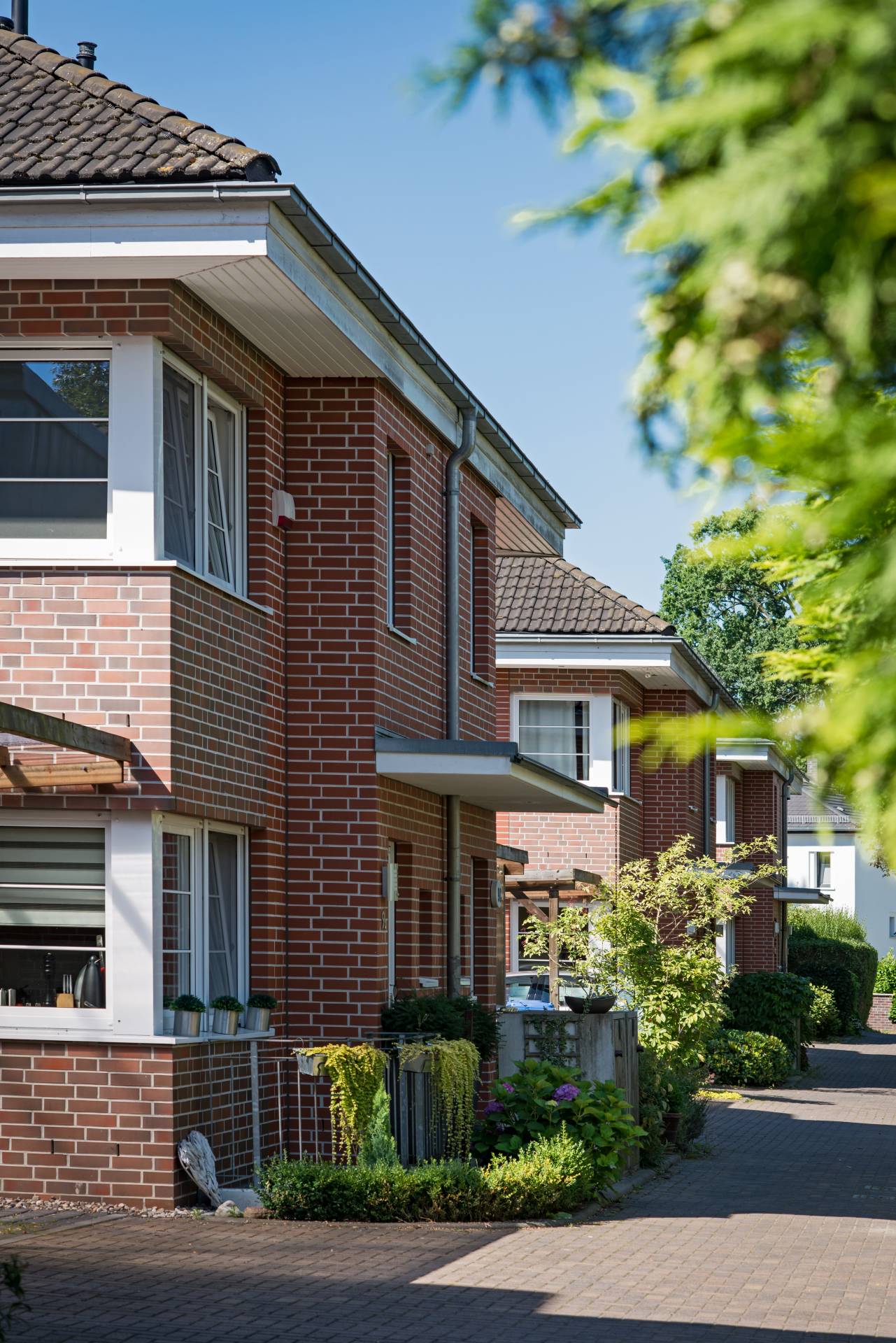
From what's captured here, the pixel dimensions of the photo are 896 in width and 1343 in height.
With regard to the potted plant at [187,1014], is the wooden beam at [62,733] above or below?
above

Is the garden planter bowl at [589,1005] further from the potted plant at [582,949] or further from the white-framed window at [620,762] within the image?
the white-framed window at [620,762]

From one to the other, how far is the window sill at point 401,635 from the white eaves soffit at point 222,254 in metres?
2.37

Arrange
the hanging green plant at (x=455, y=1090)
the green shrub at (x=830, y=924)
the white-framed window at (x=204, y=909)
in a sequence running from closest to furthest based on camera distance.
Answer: the white-framed window at (x=204, y=909), the hanging green plant at (x=455, y=1090), the green shrub at (x=830, y=924)

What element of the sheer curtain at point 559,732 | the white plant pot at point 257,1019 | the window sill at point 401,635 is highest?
the window sill at point 401,635

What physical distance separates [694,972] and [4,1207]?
1026cm

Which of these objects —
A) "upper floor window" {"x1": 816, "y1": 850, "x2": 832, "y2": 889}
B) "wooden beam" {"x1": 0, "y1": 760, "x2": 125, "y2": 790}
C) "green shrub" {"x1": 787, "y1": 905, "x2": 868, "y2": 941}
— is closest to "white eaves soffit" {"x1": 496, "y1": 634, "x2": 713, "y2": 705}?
"wooden beam" {"x1": 0, "y1": 760, "x2": 125, "y2": 790}

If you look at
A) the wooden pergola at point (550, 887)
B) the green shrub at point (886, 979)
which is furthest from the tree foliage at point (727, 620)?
the wooden pergola at point (550, 887)

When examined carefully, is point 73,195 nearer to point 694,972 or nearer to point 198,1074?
point 198,1074

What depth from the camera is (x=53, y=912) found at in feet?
39.0

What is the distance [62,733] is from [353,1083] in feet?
10.5

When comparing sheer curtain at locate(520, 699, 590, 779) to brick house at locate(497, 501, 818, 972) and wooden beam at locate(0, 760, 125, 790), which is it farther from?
wooden beam at locate(0, 760, 125, 790)

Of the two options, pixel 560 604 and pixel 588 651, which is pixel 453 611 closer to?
pixel 588 651

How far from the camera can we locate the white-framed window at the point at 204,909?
479 inches

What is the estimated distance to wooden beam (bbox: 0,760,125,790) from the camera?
11359 millimetres
